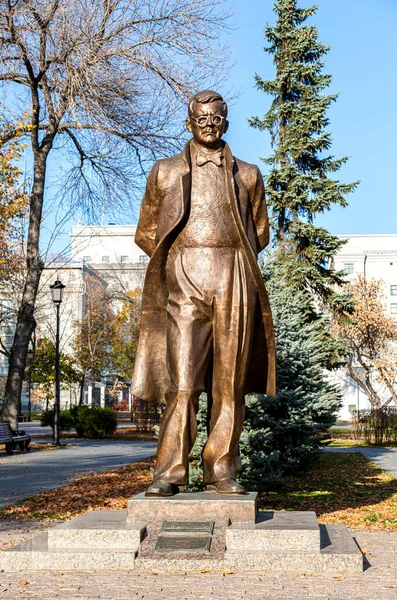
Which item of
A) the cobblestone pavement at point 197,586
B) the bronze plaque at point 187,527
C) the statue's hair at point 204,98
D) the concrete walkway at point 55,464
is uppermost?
the statue's hair at point 204,98

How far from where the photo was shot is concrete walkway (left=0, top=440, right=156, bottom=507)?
12367mm

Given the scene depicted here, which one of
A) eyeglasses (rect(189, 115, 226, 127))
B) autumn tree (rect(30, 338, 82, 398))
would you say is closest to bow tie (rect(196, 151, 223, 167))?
eyeglasses (rect(189, 115, 226, 127))

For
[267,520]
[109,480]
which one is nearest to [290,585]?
[267,520]

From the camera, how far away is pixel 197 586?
4789mm

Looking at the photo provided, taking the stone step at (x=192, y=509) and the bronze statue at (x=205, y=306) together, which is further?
the bronze statue at (x=205, y=306)

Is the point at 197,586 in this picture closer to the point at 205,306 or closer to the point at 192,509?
the point at 192,509

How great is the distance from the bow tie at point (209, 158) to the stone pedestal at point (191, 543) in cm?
259

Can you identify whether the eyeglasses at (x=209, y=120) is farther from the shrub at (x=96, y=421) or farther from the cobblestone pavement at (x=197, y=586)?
the shrub at (x=96, y=421)

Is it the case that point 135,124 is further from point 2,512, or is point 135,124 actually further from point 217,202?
point 217,202

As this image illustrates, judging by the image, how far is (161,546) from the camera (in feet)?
17.5

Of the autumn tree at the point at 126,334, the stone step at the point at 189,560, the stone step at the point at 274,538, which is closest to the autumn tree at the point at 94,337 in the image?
the autumn tree at the point at 126,334

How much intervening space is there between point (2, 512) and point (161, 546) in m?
4.89

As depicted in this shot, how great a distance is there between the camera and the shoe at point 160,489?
5.76m

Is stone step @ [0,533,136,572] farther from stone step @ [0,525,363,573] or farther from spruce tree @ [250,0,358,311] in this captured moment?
spruce tree @ [250,0,358,311]
